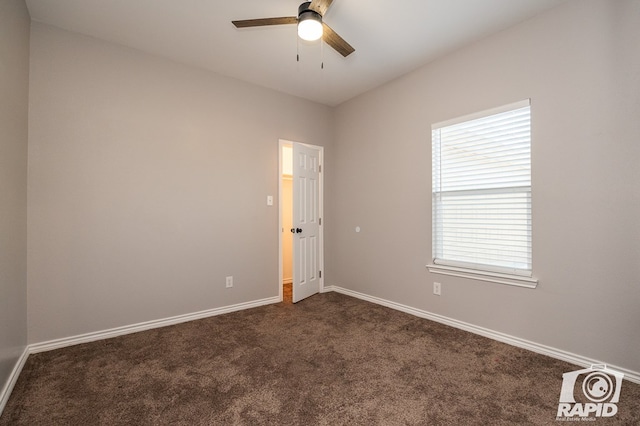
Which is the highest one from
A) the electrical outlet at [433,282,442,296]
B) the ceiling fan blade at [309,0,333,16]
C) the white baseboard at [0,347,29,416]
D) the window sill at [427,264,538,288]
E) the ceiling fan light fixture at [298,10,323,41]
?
the ceiling fan blade at [309,0,333,16]

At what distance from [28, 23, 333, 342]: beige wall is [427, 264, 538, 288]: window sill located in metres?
2.05

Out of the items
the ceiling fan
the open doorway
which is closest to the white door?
Answer: the open doorway

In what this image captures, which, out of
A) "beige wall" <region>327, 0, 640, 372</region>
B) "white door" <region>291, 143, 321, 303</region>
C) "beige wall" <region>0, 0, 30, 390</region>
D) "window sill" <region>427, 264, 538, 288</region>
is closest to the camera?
"beige wall" <region>0, 0, 30, 390</region>

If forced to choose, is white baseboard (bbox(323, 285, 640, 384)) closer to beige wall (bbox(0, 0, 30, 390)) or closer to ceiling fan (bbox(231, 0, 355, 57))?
ceiling fan (bbox(231, 0, 355, 57))

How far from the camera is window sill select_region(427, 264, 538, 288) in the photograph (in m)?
2.47

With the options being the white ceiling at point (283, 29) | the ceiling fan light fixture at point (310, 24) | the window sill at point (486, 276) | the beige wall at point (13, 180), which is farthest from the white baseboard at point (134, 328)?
the ceiling fan light fixture at point (310, 24)

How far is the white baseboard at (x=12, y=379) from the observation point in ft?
5.77

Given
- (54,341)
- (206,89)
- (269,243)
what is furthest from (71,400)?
(206,89)

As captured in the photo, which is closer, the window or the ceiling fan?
the ceiling fan

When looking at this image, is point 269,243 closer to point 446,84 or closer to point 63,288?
point 63,288

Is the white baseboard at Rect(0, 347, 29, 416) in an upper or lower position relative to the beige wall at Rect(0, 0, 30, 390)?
lower

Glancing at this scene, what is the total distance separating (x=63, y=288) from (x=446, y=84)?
4.15 m

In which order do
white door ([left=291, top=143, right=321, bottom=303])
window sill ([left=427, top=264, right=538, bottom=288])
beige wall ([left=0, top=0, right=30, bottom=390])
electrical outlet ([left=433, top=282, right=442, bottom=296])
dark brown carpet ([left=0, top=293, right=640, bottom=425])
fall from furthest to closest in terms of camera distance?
white door ([left=291, top=143, right=321, bottom=303]) → electrical outlet ([left=433, top=282, right=442, bottom=296]) → window sill ([left=427, top=264, right=538, bottom=288]) → beige wall ([left=0, top=0, right=30, bottom=390]) → dark brown carpet ([left=0, top=293, right=640, bottom=425])

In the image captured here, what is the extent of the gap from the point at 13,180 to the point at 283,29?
2407 mm
